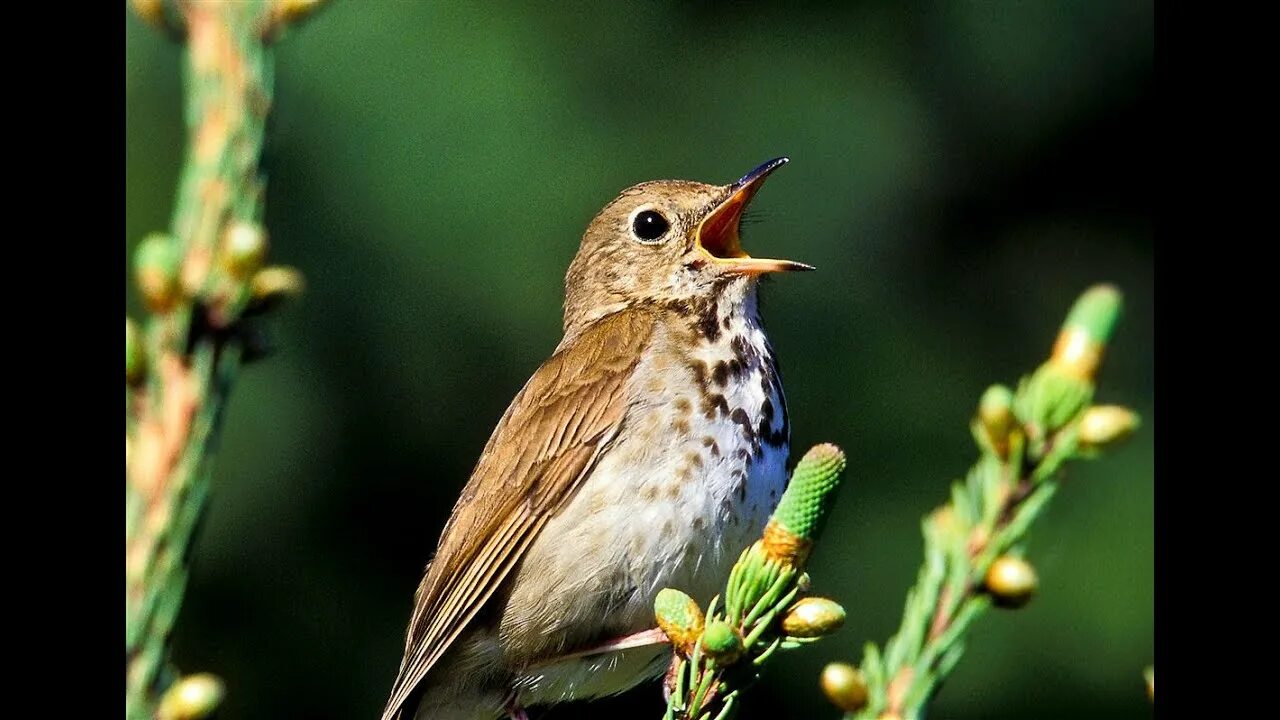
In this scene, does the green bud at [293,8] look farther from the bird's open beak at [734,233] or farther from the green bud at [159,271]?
the bird's open beak at [734,233]

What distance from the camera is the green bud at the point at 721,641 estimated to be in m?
1.48

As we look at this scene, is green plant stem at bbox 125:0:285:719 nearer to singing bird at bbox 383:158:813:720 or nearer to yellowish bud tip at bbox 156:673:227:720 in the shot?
yellowish bud tip at bbox 156:673:227:720

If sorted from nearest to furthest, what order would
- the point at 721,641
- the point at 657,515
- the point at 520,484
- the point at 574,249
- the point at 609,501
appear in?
the point at 721,641, the point at 657,515, the point at 609,501, the point at 520,484, the point at 574,249

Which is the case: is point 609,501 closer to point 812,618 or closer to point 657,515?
point 657,515

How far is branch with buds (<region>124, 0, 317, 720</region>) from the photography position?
1.00 meters

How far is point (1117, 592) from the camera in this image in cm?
388

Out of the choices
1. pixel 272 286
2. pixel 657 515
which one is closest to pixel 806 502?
pixel 272 286

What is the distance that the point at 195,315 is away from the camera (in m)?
1.03

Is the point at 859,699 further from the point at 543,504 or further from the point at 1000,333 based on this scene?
the point at 1000,333

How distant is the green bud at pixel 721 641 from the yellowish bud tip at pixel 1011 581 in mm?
383

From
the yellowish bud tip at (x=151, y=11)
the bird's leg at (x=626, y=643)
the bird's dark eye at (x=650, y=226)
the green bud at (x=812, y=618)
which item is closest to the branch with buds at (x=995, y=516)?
the green bud at (x=812, y=618)

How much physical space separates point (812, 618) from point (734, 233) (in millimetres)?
1738
